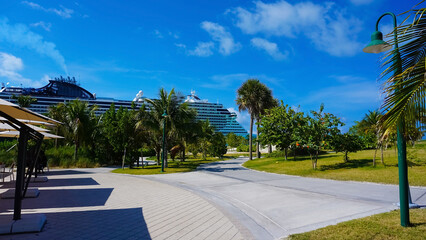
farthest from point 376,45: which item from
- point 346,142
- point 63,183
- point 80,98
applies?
point 80,98

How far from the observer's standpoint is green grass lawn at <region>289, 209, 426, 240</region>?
4.03m

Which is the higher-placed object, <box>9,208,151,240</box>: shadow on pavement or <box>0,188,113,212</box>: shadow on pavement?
<box>9,208,151,240</box>: shadow on pavement

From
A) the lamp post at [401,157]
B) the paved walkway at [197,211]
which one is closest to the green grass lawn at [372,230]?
the lamp post at [401,157]

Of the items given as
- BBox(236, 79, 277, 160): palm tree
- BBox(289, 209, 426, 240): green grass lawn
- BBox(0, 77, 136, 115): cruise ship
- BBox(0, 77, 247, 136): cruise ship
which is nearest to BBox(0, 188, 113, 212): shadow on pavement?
BBox(289, 209, 426, 240): green grass lawn

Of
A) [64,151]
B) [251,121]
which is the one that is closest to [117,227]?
[64,151]

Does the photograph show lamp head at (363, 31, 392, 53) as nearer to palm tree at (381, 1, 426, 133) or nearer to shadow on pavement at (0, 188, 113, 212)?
palm tree at (381, 1, 426, 133)

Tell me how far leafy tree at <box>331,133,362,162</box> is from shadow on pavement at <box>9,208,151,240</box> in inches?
499

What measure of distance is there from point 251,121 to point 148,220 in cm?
2435

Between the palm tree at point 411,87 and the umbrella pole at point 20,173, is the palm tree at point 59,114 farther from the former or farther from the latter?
the palm tree at point 411,87

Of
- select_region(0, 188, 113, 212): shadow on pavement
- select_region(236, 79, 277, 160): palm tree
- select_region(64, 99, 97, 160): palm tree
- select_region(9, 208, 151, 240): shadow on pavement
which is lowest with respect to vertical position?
select_region(0, 188, 113, 212): shadow on pavement

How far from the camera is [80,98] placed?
89.0 meters

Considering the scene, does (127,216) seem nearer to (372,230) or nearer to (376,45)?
(372,230)

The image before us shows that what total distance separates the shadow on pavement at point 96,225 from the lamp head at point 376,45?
17.9ft

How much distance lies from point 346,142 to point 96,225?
48.2ft
